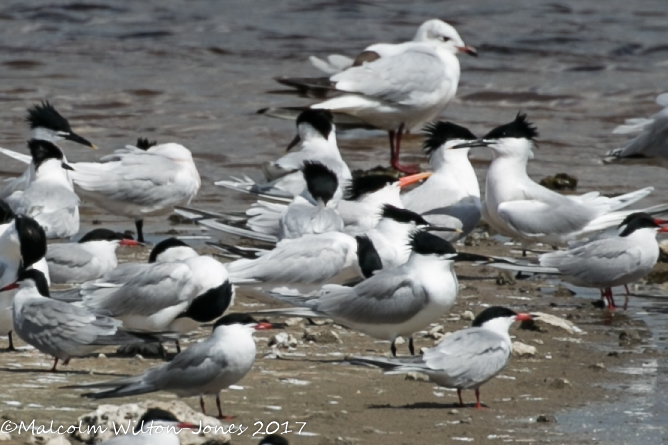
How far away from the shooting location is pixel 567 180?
10930 mm

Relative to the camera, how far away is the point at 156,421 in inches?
165

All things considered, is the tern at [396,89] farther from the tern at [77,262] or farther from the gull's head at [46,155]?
the tern at [77,262]

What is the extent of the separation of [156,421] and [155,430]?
0.18 feet

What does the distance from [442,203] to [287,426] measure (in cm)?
404

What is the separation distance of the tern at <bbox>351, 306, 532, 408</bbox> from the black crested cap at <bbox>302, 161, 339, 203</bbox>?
2589 mm

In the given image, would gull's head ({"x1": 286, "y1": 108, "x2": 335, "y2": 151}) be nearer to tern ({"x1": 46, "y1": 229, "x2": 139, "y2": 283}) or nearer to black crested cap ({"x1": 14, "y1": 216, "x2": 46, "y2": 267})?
tern ({"x1": 46, "y1": 229, "x2": 139, "y2": 283})

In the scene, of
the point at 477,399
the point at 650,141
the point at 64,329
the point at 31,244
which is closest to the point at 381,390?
the point at 477,399

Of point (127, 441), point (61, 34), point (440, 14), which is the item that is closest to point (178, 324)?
point (127, 441)

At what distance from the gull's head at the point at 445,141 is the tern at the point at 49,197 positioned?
8.01 ft

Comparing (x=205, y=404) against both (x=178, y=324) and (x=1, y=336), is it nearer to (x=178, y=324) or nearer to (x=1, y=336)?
(x=178, y=324)

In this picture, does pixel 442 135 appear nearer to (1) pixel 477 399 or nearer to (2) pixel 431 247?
(2) pixel 431 247

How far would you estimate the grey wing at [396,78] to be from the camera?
1169 centimetres

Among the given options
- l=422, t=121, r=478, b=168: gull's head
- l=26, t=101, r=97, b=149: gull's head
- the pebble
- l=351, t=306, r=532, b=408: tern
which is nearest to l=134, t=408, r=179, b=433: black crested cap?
l=351, t=306, r=532, b=408: tern

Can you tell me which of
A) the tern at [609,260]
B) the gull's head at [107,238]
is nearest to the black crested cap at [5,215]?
the gull's head at [107,238]
